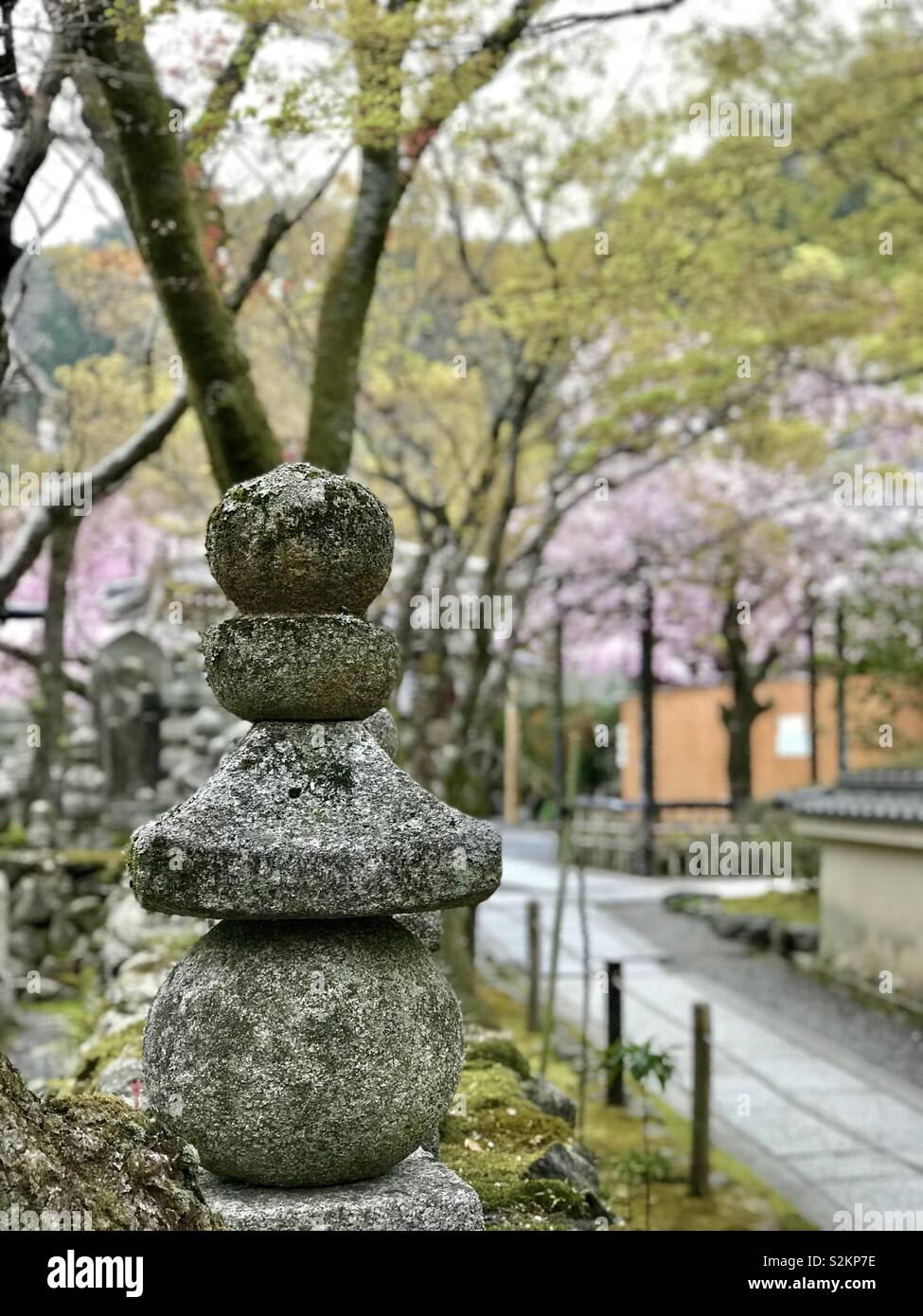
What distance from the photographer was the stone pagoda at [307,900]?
270 cm

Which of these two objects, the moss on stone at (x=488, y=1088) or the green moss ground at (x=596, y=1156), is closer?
the green moss ground at (x=596, y=1156)

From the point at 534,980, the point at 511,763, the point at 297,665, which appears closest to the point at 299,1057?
the point at 297,665

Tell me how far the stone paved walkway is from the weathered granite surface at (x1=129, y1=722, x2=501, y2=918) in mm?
4598

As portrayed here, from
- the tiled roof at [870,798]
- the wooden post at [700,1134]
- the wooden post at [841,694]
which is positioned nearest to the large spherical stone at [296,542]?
the wooden post at [700,1134]

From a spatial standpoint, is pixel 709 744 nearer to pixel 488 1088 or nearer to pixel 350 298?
pixel 350 298

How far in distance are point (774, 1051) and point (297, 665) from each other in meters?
8.75

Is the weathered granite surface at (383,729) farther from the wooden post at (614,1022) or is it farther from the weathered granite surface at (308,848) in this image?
the wooden post at (614,1022)

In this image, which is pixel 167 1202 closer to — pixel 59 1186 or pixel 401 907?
pixel 59 1186

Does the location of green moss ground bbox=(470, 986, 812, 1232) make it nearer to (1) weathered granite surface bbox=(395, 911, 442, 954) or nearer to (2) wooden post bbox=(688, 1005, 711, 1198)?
(2) wooden post bbox=(688, 1005, 711, 1198)

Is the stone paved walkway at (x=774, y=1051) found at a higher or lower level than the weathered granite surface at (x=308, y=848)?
lower

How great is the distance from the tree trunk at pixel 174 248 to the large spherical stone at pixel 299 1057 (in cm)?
375

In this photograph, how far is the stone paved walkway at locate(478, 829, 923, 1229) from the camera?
7.68 m

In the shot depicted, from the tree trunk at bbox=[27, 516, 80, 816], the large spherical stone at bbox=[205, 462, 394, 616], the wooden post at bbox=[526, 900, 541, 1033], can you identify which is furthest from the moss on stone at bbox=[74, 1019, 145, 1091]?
the wooden post at bbox=[526, 900, 541, 1033]

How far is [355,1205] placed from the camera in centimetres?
273
